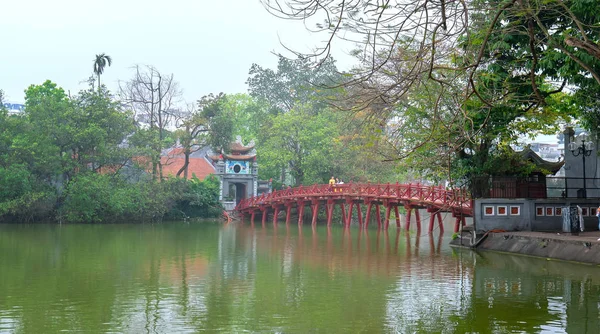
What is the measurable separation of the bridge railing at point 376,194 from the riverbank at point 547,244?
1444 mm

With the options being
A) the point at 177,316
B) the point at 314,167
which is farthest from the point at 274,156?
the point at 177,316

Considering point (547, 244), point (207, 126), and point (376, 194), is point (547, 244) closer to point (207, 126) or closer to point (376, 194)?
point (376, 194)

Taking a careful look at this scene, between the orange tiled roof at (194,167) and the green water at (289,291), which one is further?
the orange tiled roof at (194,167)

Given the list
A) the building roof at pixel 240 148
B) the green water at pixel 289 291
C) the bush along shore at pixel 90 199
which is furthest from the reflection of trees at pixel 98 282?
the building roof at pixel 240 148

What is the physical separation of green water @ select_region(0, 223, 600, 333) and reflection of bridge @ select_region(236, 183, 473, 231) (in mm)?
4344

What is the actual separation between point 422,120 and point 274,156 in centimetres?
2568

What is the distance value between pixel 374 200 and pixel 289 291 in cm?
2158

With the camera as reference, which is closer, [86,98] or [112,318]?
[112,318]

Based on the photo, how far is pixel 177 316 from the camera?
34.0 feet

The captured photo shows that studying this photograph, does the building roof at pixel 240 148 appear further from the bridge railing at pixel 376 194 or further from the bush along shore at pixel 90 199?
the bush along shore at pixel 90 199

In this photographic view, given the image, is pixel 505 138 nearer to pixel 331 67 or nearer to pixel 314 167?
pixel 314 167

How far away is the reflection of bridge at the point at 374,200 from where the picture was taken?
2620cm

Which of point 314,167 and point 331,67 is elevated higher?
point 331,67

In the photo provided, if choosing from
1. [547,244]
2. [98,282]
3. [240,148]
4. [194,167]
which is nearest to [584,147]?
[547,244]
